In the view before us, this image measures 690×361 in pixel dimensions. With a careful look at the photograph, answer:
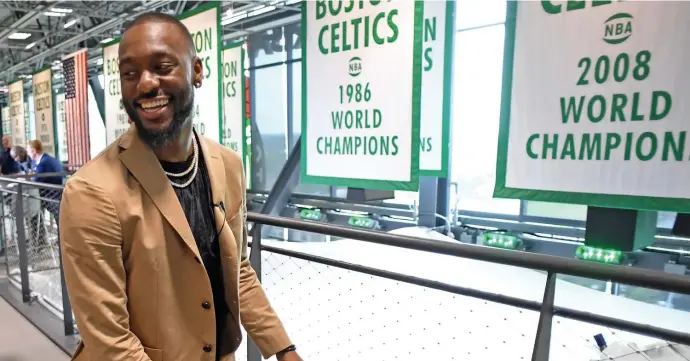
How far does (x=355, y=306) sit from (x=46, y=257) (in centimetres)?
331

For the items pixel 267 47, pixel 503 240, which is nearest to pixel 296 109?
pixel 267 47

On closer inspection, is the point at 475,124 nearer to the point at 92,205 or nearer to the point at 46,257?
the point at 46,257

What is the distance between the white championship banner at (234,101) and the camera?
16.2 ft

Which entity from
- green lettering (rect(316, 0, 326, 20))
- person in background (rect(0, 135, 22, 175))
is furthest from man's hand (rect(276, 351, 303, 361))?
person in background (rect(0, 135, 22, 175))

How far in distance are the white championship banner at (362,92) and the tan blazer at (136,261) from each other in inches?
82.2

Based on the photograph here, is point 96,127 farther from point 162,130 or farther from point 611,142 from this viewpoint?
point 162,130

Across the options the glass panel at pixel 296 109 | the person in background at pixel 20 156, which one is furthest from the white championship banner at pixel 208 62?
the glass panel at pixel 296 109

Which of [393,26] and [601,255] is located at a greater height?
[393,26]

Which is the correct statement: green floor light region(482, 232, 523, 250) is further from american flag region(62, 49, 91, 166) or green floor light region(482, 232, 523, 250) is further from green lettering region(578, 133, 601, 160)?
american flag region(62, 49, 91, 166)

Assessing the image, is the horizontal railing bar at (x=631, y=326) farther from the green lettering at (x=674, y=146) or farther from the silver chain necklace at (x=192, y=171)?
the green lettering at (x=674, y=146)

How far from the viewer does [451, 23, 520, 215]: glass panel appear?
6711 mm

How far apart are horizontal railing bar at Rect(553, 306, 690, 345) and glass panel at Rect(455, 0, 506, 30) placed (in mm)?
6116

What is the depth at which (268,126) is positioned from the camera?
38.1 ft

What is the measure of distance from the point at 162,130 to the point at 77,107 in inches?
266
